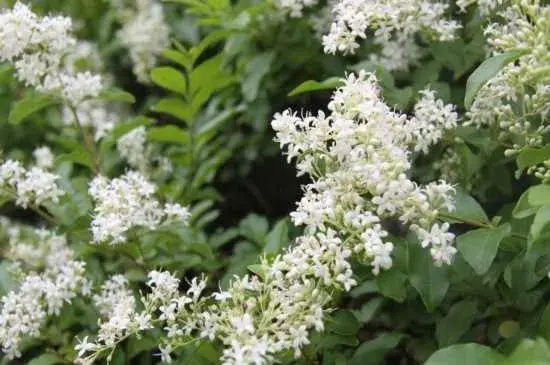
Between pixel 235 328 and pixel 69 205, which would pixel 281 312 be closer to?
pixel 235 328

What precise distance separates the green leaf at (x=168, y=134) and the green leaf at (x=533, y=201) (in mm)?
1408

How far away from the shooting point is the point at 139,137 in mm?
2930

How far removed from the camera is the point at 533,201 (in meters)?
1.63

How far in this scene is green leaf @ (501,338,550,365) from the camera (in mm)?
1552

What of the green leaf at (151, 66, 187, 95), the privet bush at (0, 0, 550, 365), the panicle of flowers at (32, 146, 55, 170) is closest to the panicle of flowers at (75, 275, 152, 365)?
the privet bush at (0, 0, 550, 365)

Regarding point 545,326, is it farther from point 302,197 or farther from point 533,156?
point 302,197

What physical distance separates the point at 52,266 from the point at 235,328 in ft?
3.39

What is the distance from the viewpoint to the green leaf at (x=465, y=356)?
165 cm

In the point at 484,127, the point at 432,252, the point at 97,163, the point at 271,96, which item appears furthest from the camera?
the point at 271,96

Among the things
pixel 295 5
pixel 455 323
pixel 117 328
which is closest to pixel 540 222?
pixel 455 323

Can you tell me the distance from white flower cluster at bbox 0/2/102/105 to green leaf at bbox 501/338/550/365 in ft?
5.11

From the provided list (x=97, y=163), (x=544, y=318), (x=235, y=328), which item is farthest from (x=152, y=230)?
(x=544, y=318)

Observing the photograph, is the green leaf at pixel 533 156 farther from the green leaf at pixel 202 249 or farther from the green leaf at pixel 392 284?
the green leaf at pixel 202 249

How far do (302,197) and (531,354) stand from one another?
2.56 ft
